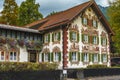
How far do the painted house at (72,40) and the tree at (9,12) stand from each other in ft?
74.1

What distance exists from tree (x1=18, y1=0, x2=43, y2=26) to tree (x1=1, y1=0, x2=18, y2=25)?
2.02m

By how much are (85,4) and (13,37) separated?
11.9m

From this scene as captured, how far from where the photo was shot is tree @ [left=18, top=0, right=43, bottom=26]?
232 feet

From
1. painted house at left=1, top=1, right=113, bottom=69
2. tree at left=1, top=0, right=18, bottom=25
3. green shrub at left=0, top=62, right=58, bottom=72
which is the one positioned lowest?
green shrub at left=0, top=62, right=58, bottom=72

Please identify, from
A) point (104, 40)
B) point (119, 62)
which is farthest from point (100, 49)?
point (119, 62)

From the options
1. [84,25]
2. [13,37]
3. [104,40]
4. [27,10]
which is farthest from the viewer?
[27,10]

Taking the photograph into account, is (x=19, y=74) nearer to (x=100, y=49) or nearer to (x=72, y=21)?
(x=72, y=21)

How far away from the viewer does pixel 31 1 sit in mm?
71500

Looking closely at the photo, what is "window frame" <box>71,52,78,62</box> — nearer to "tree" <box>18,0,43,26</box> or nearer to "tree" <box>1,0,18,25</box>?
"tree" <box>1,0,18,25</box>

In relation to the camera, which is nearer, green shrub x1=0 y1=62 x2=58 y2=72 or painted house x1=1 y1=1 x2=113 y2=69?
green shrub x1=0 y1=62 x2=58 y2=72

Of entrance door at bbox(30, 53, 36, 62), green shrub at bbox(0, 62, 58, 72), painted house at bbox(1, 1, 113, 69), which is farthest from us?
entrance door at bbox(30, 53, 36, 62)

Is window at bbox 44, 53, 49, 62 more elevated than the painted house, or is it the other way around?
the painted house

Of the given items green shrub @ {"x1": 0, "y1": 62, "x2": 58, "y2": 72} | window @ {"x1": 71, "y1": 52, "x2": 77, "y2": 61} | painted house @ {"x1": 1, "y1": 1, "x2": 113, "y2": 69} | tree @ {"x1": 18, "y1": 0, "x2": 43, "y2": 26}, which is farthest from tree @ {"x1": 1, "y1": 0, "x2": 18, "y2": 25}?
green shrub @ {"x1": 0, "y1": 62, "x2": 58, "y2": 72}

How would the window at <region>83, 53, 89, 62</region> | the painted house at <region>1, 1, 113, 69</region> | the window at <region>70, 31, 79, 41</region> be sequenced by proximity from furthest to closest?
the window at <region>83, 53, 89, 62</region>, the window at <region>70, 31, 79, 41</region>, the painted house at <region>1, 1, 113, 69</region>
